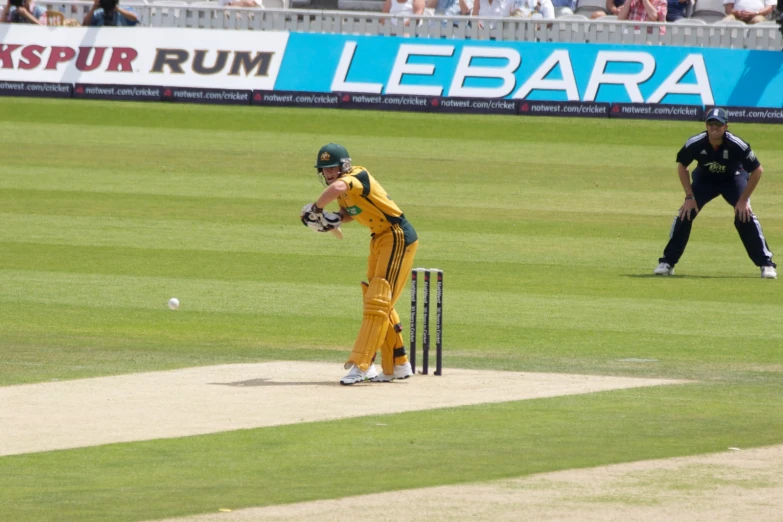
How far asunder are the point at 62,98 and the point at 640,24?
35.6ft

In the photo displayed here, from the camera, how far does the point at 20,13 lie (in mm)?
27516

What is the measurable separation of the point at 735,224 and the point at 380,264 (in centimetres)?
659

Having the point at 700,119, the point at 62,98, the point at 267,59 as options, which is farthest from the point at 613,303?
the point at 62,98

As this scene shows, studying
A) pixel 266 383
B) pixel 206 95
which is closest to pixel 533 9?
pixel 206 95

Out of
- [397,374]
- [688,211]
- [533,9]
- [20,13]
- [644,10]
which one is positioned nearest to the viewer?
[397,374]

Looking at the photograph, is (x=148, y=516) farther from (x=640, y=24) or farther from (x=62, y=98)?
(x=62, y=98)

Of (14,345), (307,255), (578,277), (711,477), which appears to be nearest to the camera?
(711,477)

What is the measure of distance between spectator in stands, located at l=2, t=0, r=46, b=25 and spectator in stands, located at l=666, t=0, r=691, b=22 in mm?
11683

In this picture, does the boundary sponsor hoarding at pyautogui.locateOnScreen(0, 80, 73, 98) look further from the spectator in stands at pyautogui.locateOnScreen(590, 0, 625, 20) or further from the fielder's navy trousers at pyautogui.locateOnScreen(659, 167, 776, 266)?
the fielder's navy trousers at pyautogui.locateOnScreen(659, 167, 776, 266)

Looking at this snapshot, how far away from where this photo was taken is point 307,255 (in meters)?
16.7

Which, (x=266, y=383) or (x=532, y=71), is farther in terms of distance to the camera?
(x=532, y=71)

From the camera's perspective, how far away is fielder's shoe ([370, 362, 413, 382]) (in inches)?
396

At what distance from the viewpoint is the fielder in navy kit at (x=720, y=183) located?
594 inches

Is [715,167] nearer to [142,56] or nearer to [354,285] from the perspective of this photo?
[354,285]
